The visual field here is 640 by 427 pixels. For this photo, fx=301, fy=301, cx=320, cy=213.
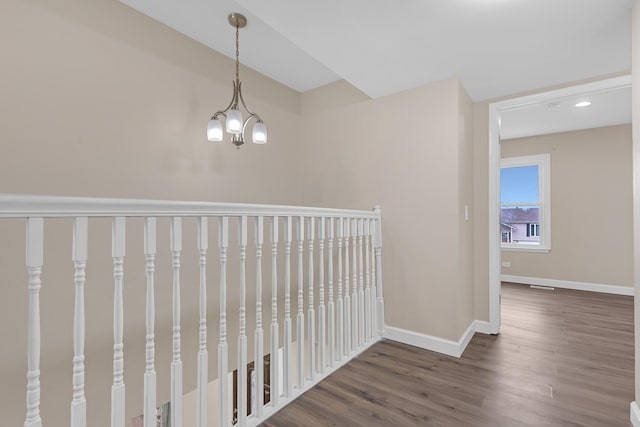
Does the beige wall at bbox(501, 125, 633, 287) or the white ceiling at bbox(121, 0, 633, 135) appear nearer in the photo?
the white ceiling at bbox(121, 0, 633, 135)

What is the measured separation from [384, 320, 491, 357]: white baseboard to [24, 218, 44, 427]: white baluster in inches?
93.9

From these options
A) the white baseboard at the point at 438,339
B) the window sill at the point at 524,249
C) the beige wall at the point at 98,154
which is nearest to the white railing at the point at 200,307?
the white baseboard at the point at 438,339

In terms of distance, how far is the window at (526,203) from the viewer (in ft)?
16.1

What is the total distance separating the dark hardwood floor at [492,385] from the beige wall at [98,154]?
1.21 metres

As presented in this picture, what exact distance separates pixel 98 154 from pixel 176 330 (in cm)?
141

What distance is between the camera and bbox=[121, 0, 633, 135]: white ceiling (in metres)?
1.69

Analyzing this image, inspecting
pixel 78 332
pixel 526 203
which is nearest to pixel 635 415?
pixel 78 332

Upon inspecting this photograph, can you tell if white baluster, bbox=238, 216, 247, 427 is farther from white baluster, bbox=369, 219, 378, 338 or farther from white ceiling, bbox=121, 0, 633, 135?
white baluster, bbox=369, 219, 378, 338

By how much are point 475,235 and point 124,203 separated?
2908 millimetres

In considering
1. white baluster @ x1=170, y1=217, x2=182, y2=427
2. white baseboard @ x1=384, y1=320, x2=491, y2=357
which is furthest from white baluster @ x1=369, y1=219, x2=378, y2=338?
white baluster @ x1=170, y1=217, x2=182, y2=427

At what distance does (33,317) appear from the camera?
3.08 feet

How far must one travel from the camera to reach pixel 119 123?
206 centimetres

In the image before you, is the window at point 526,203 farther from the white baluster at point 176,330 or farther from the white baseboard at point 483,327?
the white baluster at point 176,330

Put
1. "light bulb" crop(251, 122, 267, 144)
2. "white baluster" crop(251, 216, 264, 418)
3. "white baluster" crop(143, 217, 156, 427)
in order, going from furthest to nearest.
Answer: "light bulb" crop(251, 122, 267, 144) < "white baluster" crop(251, 216, 264, 418) < "white baluster" crop(143, 217, 156, 427)
